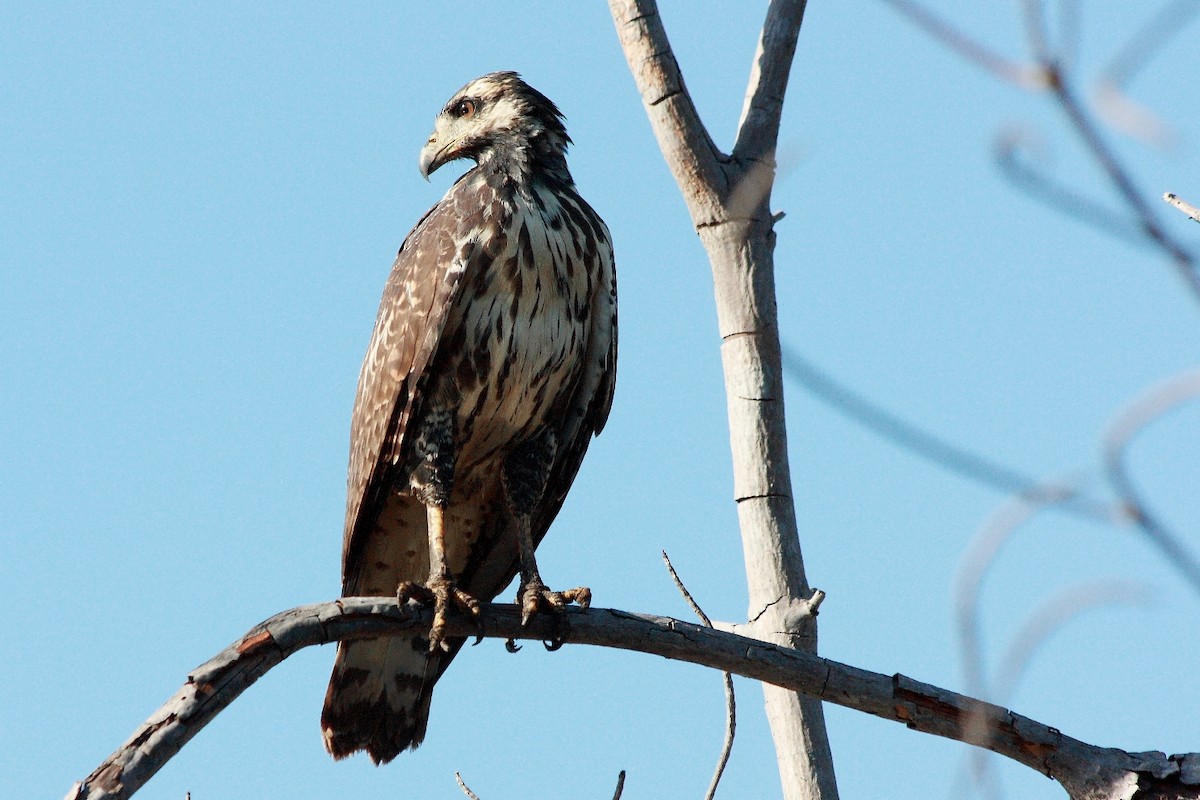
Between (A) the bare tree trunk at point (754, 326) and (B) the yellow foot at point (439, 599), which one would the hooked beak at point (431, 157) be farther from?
(B) the yellow foot at point (439, 599)

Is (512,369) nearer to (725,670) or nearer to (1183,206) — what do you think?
(725,670)

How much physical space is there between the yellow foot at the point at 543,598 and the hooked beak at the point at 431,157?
78.4 inches

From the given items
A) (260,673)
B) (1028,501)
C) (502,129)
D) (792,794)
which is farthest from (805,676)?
(502,129)

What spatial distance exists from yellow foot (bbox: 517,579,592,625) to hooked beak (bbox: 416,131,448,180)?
1.99 meters

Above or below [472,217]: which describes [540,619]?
below

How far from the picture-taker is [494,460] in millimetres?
5273

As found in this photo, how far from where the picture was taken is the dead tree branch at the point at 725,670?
3.16 meters

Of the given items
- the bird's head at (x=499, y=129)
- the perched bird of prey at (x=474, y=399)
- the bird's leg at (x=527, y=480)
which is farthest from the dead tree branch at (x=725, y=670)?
the bird's head at (x=499, y=129)

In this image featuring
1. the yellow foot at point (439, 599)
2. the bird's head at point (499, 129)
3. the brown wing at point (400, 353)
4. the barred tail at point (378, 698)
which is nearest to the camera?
the yellow foot at point (439, 599)

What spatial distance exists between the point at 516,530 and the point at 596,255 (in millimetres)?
1080

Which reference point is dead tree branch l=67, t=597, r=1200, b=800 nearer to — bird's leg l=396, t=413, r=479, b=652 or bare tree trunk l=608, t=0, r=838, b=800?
bare tree trunk l=608, t=0, r=838, b=800

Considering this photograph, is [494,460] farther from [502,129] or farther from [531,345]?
[502,129]

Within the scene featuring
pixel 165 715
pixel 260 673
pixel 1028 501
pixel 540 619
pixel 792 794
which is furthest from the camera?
pixel 540 619

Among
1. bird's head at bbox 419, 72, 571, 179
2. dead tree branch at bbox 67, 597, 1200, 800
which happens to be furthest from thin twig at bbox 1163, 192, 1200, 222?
bird's head at bbox 419, 72, 571, 179
